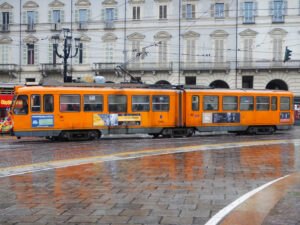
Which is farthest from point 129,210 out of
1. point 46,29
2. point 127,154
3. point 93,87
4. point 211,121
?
point 46,29

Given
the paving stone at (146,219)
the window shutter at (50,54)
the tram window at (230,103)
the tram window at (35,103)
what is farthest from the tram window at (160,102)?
the window shutter at (50,54)

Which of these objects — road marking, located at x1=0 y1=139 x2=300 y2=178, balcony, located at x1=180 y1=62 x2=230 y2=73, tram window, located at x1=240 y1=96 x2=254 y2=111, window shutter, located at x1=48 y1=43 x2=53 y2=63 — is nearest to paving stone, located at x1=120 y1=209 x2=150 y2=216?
road marking, located at x1=0 y1=139 x2=300 y2=178

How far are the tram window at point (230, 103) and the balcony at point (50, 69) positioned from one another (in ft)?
67.6

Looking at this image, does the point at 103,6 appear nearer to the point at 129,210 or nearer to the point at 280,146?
the point at 280,146

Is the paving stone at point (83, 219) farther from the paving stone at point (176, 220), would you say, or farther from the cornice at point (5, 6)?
the cornice at point (5, 6)

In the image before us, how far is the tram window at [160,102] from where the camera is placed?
21.0 metres

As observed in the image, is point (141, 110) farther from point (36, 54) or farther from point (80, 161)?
point (36, 54)

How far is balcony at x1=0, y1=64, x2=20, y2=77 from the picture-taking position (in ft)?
127

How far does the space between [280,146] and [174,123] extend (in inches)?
257

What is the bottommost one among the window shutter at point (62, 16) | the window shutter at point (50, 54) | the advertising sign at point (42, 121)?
the advertising sign at point (42, 121)

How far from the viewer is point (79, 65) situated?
127ft

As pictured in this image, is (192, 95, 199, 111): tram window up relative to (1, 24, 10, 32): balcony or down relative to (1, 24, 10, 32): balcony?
down

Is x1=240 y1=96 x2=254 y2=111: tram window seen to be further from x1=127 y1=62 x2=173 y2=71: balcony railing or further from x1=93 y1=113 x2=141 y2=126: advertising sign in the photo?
x1=127 y1=62 x2=173 y2=71: balcony railing

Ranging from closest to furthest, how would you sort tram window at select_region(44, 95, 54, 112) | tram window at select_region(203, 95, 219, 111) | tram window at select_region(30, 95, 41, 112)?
tram window at select_region(30, 95, 41, 112)
tram window at select_region(44, 95, 54, 112)
tram window at select_region(203, 95, 219, 111)
